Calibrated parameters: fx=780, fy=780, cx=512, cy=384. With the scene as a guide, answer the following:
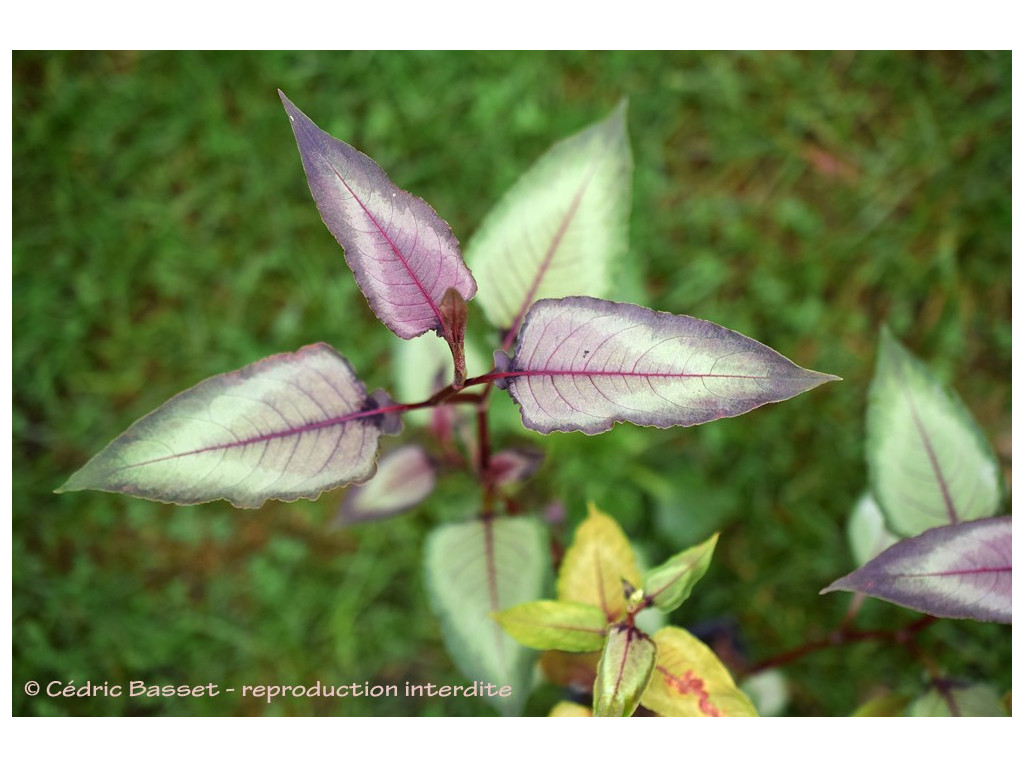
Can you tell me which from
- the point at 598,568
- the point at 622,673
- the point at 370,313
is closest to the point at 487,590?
the point at 598,568

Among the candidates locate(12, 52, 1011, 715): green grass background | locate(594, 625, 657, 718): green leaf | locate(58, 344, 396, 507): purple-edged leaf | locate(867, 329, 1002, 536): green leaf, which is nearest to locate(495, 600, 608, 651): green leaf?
locate(594, 625, 657, 718): green leaf

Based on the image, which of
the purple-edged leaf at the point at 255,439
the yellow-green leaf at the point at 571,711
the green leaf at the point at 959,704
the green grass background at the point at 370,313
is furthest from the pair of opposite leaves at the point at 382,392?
the green grass background at the point at 370,313

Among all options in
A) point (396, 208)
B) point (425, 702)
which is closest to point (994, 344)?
point (425, 702)

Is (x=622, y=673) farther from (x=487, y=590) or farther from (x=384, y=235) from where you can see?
(x=384, y=235)

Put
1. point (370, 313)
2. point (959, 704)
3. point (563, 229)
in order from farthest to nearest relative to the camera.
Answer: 1. point (370, 313)
2. point (959, 704)
3. point (563, 229)

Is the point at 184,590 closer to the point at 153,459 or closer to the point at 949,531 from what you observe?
the point at 153,459

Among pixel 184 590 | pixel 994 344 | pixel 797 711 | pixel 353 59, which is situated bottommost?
pixel 797 711

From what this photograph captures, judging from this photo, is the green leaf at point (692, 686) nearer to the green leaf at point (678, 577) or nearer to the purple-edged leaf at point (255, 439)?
the green leaf at point (678, 577)
